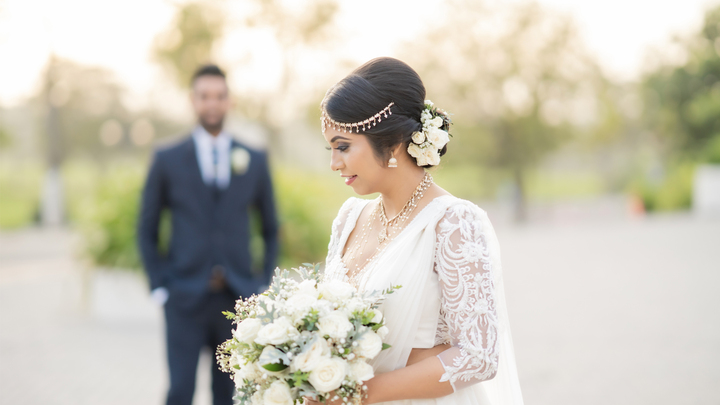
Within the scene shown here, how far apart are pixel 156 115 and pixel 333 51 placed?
623 inches

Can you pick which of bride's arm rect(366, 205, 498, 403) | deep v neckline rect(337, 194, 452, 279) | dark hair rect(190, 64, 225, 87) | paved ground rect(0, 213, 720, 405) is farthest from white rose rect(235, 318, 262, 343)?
paved ground rect(0, 213, 720, 405)

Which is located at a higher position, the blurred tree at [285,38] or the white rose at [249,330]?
the blurred tree at [285,38]

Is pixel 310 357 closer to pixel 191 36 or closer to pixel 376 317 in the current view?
pixel 376 317

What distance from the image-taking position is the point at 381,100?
232 centimetres

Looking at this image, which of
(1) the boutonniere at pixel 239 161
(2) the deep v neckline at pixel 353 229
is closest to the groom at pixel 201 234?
(1) the boutonniere at pixel 239 161

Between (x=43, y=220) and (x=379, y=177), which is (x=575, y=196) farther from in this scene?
(x=379, y=177)

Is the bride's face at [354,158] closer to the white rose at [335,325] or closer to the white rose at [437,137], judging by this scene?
the white rose at [437,137]

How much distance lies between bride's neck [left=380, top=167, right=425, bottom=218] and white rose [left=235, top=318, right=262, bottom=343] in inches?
32.9

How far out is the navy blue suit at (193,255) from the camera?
12.5ft

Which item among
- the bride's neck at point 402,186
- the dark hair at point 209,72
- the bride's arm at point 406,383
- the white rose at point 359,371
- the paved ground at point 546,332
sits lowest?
the paved ground at point 546,332

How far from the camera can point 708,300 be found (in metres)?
9.73

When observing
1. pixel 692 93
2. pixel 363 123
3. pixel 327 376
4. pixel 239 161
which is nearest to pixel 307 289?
pixel 327 376

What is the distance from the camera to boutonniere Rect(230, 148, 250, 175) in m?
4.08

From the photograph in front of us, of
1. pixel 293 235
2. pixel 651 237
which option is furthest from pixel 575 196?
pixel 293 235
